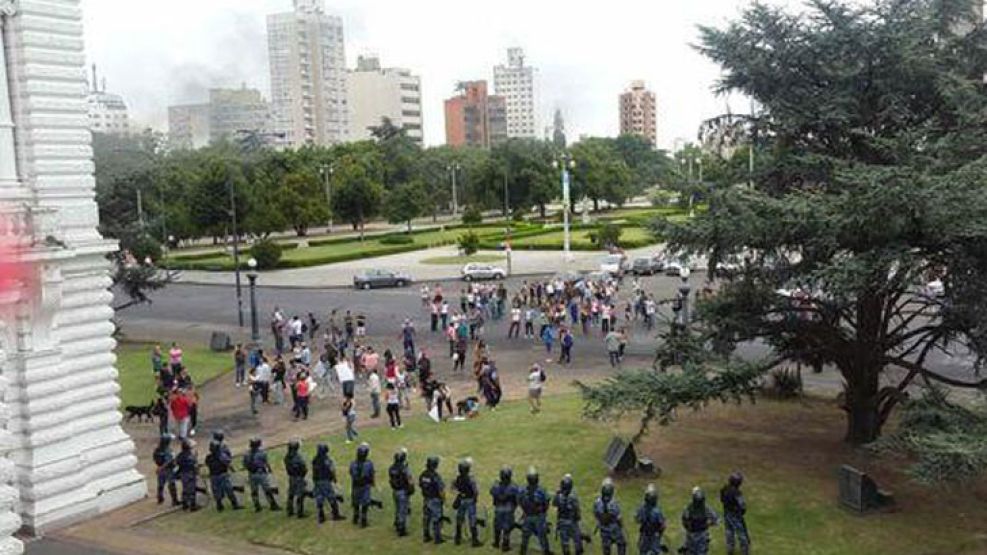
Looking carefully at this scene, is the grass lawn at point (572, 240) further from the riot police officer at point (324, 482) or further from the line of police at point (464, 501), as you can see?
the riot police officer at point (324, 482)

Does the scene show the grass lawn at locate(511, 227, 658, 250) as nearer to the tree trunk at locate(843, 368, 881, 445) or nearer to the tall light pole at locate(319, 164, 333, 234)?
the tall light pole at locate(319, 164, 333, 234)

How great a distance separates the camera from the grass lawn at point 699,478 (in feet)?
59.0

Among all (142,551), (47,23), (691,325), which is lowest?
(142,551)

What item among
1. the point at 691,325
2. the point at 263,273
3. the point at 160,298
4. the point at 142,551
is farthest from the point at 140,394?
the point at 263,273

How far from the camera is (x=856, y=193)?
699 inches

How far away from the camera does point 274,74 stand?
178ft

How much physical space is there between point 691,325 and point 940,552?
23.3 ft

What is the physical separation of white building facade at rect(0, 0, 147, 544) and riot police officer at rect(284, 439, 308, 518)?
4.42 metres

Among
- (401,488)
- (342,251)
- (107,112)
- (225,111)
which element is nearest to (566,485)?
(401,488)

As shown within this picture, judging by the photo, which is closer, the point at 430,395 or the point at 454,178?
the point at 430,395

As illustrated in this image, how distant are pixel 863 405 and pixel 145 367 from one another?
83.3 feet

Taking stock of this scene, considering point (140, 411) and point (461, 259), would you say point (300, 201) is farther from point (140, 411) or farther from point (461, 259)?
point (140, 411)

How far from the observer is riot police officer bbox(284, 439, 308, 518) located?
19.5 metres

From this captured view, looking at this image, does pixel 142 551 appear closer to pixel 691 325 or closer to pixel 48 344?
pixel 48 344
